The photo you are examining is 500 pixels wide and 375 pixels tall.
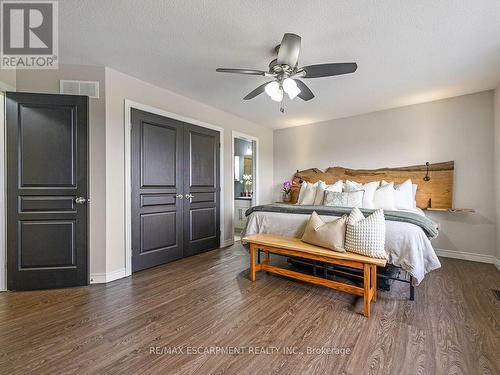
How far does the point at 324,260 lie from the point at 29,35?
3.39 meters

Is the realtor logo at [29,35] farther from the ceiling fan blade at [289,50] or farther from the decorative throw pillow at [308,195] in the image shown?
the decorative throw pillow at [308,195]

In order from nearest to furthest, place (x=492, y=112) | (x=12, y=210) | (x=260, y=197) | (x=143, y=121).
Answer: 1. (x=12, y=210)
2. (x=143, y=121)
3. (x=492, y=112)
4. (x=260, y=197)

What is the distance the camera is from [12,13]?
1.93 m

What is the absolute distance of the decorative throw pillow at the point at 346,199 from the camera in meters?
3.48

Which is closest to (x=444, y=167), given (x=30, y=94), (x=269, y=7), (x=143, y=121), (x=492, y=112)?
(x=492, y=112)

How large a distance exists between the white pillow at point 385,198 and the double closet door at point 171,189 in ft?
8.27

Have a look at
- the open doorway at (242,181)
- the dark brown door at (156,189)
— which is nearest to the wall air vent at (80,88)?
the dark brown door at (156,189)

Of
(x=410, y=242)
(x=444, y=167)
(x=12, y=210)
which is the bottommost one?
(x=410, y=242)

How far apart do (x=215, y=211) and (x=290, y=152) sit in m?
2.34

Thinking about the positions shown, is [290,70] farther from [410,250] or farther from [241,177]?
[241,177]

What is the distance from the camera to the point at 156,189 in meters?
3.32

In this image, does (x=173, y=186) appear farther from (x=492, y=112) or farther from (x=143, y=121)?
(x=492, y=112)

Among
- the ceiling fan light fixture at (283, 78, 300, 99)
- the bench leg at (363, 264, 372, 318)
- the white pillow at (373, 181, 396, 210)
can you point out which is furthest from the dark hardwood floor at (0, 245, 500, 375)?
the ceiling fan light fixture at (283, 78, 300, 99)

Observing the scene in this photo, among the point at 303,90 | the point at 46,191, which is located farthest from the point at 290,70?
the point at 46,191
